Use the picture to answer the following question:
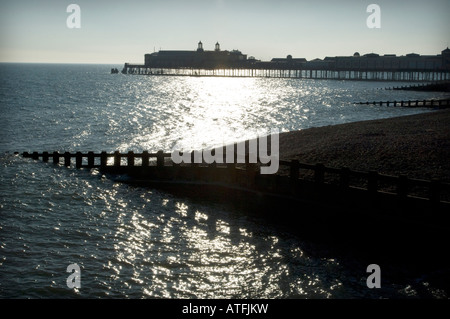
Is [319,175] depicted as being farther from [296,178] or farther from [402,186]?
[402,186]

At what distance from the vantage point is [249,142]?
1550 inches

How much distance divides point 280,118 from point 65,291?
193ft

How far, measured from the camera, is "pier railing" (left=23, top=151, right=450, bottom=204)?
17.5 metres

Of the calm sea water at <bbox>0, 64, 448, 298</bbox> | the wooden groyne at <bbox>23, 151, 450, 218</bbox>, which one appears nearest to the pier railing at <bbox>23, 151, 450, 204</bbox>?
the wooden groyne at <bbox>23, 151, 450, 218</bbox>

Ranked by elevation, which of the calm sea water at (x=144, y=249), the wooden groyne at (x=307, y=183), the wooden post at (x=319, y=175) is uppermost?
the wooden post at (x=319, y=175)

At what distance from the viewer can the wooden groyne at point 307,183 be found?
17266mm

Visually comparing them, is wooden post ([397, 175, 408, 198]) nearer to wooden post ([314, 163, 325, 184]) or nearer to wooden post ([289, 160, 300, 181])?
wooden post ([314, 163, 325, 184])

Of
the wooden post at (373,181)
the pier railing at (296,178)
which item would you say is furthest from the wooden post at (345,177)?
the wooden post at (373,181)

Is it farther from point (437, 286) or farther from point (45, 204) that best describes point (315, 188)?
point (45, 204)

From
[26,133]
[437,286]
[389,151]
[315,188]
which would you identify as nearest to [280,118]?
[26,133]

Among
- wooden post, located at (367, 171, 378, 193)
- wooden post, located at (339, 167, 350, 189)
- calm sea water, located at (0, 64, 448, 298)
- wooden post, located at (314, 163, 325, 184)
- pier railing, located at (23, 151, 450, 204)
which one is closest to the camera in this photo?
calm sea water, located at (0, 64, 448, 298)

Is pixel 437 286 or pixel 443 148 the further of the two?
pixel 443 148

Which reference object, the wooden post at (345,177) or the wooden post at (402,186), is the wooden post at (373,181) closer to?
the wooden post at (402,186)

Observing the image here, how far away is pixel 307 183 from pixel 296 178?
61cm
